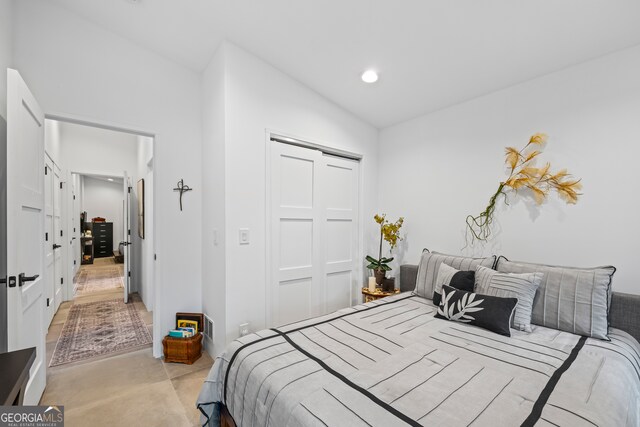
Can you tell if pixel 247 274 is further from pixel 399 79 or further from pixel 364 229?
pixel 399 79

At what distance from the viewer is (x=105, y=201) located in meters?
8.80

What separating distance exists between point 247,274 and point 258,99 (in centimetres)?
156

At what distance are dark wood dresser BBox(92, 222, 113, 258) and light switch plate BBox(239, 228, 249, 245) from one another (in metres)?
8.29

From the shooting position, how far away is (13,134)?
5.00 feet

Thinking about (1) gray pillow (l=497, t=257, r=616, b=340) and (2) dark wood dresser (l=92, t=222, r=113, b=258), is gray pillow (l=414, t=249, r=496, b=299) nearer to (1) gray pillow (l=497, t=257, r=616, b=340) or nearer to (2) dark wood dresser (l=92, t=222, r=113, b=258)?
(1) gray pillow (l=497, t=257, r=616, b=340)

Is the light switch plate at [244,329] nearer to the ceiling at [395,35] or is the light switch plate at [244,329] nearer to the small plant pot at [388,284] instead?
the small plant pot at [388,284]

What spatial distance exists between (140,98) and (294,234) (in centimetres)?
189

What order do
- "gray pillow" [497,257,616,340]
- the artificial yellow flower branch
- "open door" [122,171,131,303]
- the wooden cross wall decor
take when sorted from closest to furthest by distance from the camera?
1. "gray pillow" [497,257,616,340]
2. the artificial yellow flower branch
3. the wooden cross wall decor
4. "open door" [122,171,131,303]

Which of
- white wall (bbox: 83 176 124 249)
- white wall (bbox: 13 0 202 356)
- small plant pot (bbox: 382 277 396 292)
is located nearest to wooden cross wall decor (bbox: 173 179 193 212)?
white wall (bbox: 13 0 202 356)

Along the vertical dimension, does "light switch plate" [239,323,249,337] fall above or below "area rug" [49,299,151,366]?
above

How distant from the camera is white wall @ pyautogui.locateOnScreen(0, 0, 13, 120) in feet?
5.74

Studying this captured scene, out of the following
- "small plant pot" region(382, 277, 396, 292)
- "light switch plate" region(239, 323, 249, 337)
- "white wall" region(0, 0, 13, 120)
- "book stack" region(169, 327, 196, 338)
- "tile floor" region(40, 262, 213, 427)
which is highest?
"white wall" region(0, 0, 13, 120)

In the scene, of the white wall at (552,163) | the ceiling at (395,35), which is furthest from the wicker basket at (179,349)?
the ceiling at (395,35)

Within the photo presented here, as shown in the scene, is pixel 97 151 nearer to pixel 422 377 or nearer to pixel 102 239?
pixel 102 239
